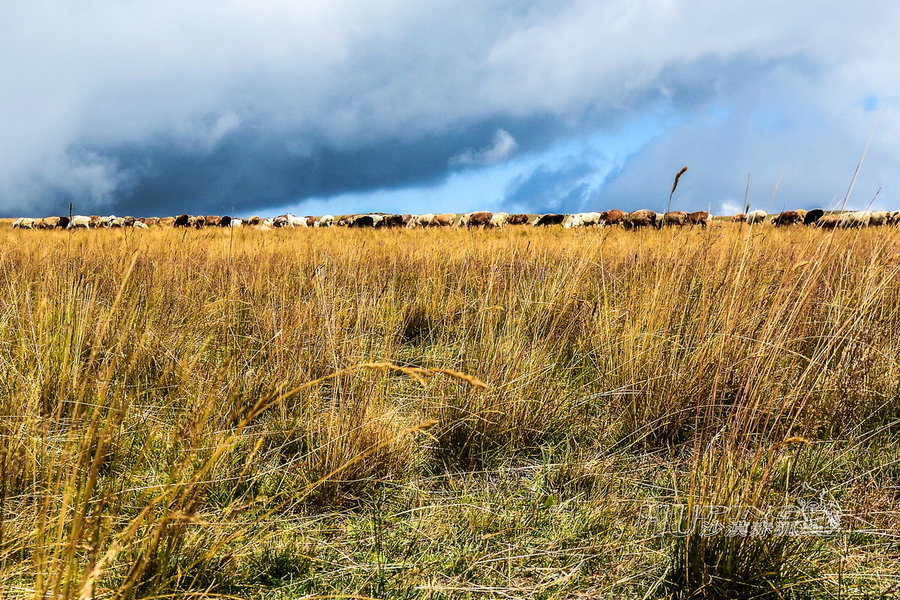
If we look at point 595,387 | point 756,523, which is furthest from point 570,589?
point 595,387

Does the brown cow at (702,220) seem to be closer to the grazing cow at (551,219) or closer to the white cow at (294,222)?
the grazing cow at (551,219)

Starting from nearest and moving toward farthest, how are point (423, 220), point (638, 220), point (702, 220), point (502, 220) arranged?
point (702, 220)
point (638, 220)
point (502, 220)
point (423, 220)

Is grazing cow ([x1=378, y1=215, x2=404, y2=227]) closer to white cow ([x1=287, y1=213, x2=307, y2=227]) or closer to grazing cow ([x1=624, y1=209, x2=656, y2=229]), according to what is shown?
white cow ([x1=287, y1=213, x2=307, y2=227])

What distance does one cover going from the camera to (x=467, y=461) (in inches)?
74.0

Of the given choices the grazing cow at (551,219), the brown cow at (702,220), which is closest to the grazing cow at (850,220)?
the brown cow at (702,220)

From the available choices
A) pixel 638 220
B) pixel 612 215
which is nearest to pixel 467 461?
pixel 638 220

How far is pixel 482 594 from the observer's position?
1234mm

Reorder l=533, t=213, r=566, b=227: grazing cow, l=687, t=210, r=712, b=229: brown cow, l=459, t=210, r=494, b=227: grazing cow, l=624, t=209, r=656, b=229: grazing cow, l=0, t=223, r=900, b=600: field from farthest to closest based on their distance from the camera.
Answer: l=533, t=213, r=566, b=227: grazing cow, l=459, t=210, r=494, b=227: grazing cow, l=624, t=209, r=656, b=229: grazing cow, l=687, t=210, r=712, b=229: brown cow, l=0, t=223, r=900, b=600: field

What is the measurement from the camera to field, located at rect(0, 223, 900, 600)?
1.17 metres

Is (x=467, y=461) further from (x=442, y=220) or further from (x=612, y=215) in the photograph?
(x=442, y=220)

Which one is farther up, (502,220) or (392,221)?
(392,221)

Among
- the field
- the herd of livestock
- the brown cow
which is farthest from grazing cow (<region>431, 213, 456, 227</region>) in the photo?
the field

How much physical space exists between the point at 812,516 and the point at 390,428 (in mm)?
1348

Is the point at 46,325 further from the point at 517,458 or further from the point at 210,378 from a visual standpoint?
the point at 517,458
